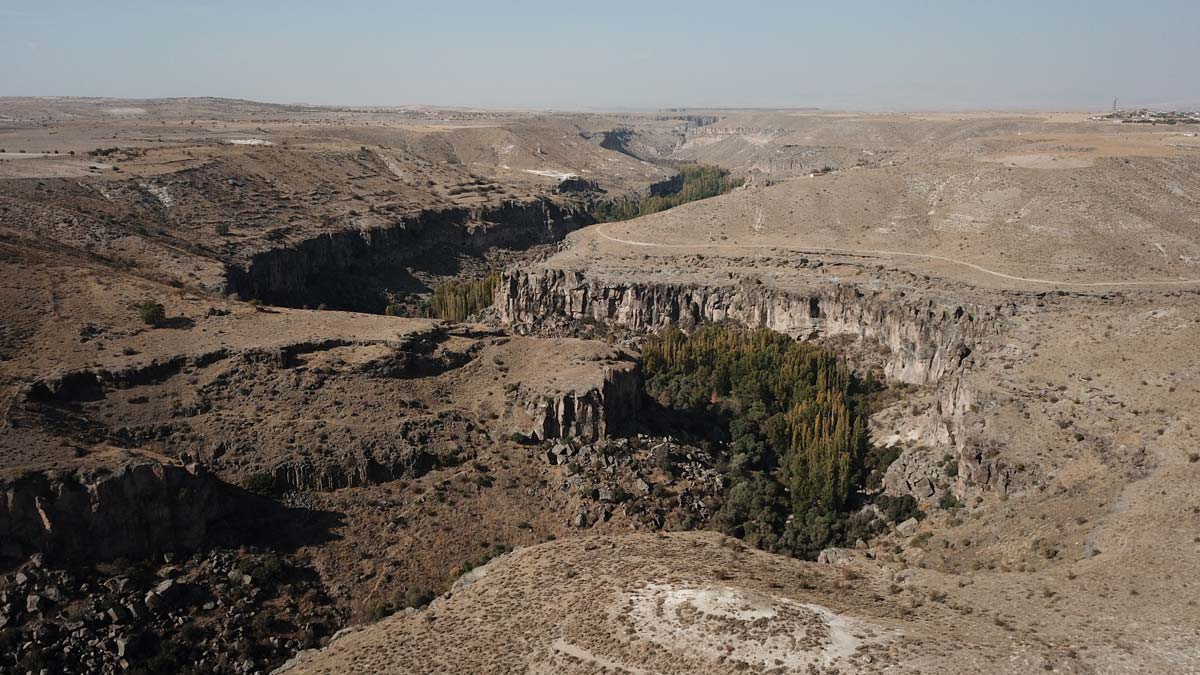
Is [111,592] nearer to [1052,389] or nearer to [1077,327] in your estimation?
[1052,389]

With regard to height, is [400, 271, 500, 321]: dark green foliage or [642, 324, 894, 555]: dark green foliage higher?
[400, 271, 500, 321]: dark green foliage

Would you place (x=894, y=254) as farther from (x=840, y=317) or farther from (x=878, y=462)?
(x=878, y=462)

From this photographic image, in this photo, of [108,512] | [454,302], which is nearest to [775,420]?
[108,512]

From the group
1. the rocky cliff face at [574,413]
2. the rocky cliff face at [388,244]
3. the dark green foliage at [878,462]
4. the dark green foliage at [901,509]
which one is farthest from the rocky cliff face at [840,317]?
the rocky cliff face at [388,244]

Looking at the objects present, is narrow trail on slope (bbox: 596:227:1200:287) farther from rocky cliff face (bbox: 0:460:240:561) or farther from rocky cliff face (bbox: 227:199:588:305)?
rocky cliff face (bbox: 0:460:240:561)

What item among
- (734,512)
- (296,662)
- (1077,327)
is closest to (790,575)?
(734,512)

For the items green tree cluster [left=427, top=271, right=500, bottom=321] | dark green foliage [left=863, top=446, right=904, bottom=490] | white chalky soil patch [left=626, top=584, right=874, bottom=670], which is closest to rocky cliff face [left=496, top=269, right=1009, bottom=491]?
dark green foliage [left=863, top=446, right=904, bottom=490]
